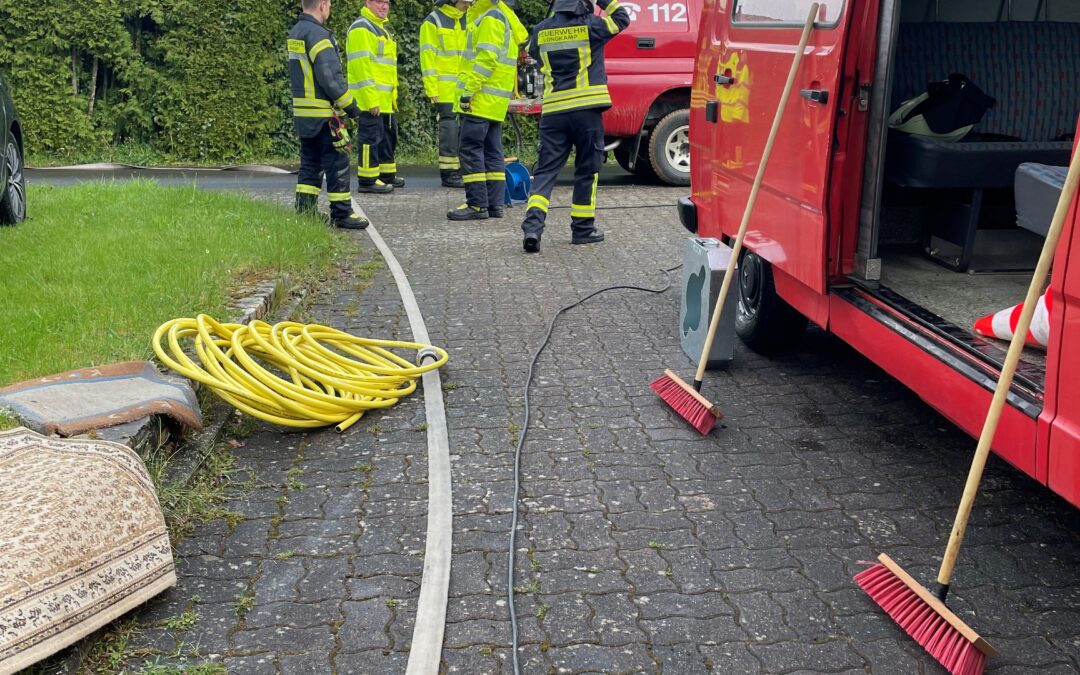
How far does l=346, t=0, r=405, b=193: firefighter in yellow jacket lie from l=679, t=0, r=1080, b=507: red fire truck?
203 inches

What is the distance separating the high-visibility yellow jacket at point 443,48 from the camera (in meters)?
11.3

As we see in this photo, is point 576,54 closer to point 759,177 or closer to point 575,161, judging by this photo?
point 575,161

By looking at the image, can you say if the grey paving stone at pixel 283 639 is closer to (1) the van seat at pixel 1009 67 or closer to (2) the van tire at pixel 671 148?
(1) the van seat at pixel 1009 67

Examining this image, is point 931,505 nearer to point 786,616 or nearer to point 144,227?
point 786,616

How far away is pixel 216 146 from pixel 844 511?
12716 millimetres

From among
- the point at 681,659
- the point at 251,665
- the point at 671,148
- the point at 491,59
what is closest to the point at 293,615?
the point at 251,665

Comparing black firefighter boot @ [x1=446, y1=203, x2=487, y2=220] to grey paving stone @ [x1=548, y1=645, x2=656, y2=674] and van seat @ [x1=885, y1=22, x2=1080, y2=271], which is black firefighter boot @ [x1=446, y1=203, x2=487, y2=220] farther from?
grey paving stone @ [x1=548, y1=645, x2=656, y2=674]

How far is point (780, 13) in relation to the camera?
4859mm

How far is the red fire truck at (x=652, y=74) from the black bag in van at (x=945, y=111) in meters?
6.45

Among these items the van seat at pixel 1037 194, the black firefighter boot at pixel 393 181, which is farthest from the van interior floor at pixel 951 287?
the black firefighter boot at pixel 393 181

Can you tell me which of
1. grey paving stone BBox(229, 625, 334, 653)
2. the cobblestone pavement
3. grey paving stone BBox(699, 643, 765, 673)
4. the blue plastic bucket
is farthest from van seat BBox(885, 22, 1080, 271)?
the blue plastic bucket

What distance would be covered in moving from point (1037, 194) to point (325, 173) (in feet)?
22.7

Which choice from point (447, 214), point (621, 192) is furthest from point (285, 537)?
point (621, 192)

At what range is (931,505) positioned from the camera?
386cm
